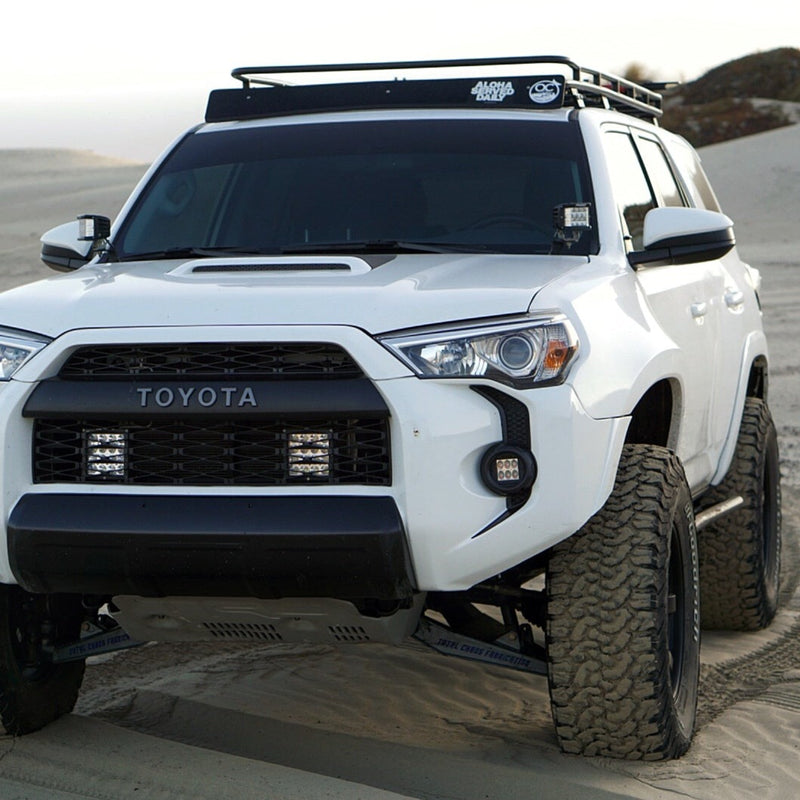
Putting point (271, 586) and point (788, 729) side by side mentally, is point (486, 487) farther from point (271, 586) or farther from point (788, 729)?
point (788, 729)

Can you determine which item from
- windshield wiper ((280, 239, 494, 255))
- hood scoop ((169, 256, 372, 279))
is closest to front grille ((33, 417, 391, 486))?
hood scoop ((169, 256, 372, 279))

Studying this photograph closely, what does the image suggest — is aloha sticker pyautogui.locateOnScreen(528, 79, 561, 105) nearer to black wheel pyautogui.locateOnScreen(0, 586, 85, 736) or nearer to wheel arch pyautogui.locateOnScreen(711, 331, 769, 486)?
wheel arch pyautogui.locateOnScreen(711, 331, 769, 486)

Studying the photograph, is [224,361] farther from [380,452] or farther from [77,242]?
[77,242]

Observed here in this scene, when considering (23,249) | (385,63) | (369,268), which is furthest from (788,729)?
(23,249)

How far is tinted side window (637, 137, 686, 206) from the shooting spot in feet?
19.2

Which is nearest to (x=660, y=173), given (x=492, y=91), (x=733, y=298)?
(x=733, y=298)

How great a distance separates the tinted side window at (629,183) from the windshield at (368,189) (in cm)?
18

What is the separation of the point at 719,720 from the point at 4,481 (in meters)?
2.47

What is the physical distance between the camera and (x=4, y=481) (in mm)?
3865

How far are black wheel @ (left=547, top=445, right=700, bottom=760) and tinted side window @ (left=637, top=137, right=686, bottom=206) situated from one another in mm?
1992

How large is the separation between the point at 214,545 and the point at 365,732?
130cm

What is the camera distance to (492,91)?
554 cm

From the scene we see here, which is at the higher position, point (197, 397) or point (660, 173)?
point (660, 173)

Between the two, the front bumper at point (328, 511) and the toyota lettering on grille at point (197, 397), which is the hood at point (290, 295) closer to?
the front bumper at point (328, 511)
